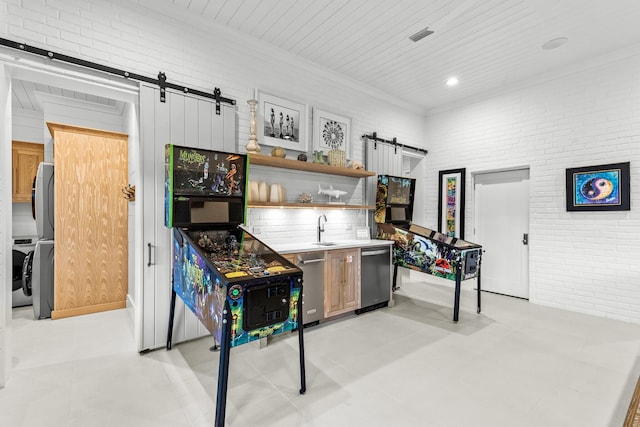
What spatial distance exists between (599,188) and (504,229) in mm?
1390

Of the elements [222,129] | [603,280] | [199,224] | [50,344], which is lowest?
[50,344]

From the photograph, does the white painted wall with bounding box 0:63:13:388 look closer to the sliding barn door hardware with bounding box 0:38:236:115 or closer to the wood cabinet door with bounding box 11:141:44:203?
the sliding barn door hardware with bounding box 0:38:236:115

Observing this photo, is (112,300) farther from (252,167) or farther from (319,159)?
(319,159)

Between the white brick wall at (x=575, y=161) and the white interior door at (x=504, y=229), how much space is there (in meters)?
0.21

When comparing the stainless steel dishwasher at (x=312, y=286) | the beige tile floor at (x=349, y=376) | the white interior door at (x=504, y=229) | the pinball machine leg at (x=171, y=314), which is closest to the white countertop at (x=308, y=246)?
the stainless steel dishwasher at (x=312, y=286)

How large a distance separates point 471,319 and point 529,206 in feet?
7.04

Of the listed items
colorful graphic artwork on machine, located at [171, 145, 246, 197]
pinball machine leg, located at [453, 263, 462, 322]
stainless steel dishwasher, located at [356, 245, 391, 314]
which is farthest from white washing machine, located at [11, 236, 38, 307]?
pinball machine leg, located at [453, 263, 462, 322]

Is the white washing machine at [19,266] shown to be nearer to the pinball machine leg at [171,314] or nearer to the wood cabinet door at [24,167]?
the wood cabinet door at [24,167]

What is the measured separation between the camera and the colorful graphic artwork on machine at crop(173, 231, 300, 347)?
1881 mm

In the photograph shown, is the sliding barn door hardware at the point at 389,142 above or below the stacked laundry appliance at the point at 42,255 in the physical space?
above

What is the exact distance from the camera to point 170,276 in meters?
3.08

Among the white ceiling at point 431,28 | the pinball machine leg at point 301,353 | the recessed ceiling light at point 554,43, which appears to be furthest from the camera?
the recessed ceiling light at point 554,43

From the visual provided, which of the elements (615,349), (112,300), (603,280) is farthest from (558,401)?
(112,300)

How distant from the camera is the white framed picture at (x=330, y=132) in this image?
430 cm
